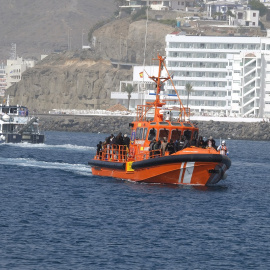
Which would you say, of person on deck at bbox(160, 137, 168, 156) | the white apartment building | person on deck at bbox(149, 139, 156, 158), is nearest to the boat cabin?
person on deck at bbox(149, 139, 156, 158)

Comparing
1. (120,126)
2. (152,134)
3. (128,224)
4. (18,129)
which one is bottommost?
(128,224)

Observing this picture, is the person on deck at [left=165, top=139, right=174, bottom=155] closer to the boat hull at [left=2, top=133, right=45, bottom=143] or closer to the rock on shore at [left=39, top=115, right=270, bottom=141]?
the boat hull at [left=2, top=133, right=45, bottom=143]

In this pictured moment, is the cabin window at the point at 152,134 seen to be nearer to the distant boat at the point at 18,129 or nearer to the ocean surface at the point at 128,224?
the ocean surface at the point at 128,224

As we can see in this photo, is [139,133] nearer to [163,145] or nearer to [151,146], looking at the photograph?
[151,146]

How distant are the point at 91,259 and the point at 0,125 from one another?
228 ft

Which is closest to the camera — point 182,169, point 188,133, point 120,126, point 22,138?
point 182,169

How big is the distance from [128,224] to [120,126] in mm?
133099

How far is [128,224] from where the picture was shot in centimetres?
3666

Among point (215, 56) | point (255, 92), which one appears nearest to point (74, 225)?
point (255, 92)

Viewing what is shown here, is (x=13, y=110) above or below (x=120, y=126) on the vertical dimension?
above

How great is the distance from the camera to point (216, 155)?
45.4 meters

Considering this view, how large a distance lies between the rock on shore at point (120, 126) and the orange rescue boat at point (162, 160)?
105850 mm

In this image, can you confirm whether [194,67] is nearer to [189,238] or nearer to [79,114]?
[79,114]

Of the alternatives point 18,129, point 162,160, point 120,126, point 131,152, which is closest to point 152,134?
point 131,152
